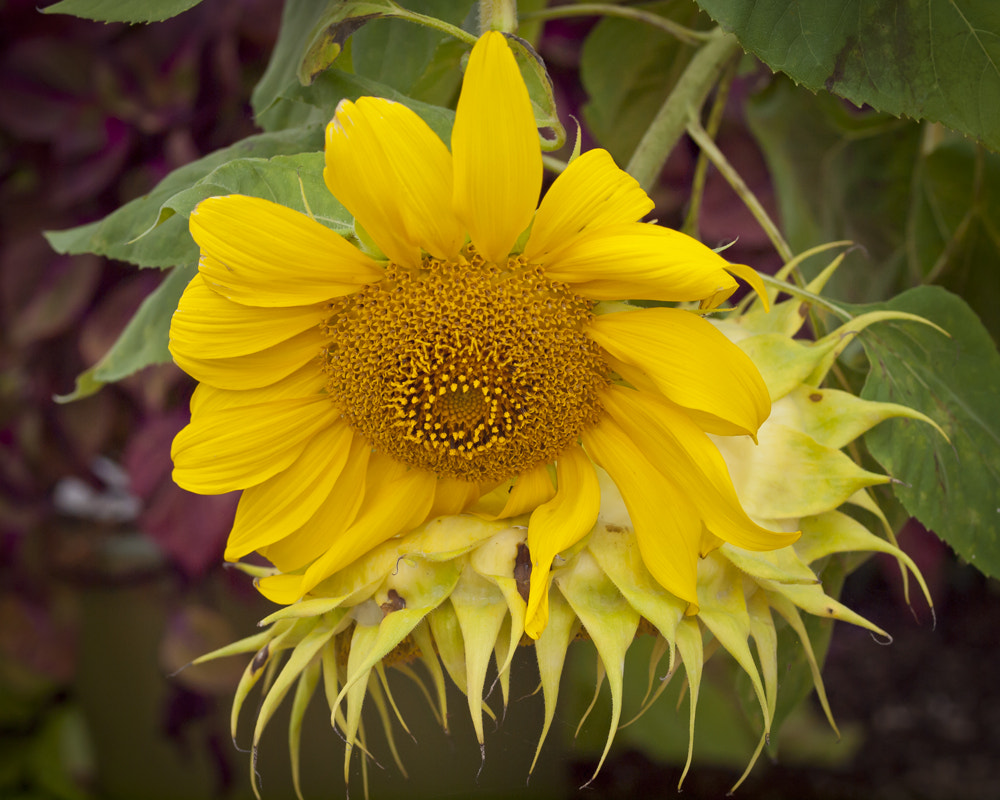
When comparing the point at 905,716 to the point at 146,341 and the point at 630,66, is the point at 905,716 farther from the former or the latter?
the point at 146,341

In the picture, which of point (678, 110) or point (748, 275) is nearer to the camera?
point (748, 275)

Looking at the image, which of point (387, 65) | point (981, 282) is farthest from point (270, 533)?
point (981, 282)

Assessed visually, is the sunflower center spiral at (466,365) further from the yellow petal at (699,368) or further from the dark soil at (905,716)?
the dark soil at (905,716)

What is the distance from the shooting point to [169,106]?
41.0 inches

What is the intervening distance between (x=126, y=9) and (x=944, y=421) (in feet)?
1.39

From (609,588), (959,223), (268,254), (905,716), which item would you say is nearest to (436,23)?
(268,254)

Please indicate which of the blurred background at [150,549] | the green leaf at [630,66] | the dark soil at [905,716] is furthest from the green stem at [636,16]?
the dark soil at [905,716]

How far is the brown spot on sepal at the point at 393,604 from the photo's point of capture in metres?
0.36

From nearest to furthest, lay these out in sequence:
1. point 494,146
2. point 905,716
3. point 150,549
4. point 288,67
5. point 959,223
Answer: point 494,146
point 288,67
point 959,223
point 150,549
point 905,716

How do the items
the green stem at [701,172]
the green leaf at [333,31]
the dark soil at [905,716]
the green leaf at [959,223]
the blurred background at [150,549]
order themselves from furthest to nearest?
1. the dark soil at [905,716]
2. the blurred background at [150,549]
3. the green leaf at [959,223]
4. the green stem at [701,172]
5. the green leaf at [333,31]

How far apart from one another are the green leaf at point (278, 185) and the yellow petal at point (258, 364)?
0.05 m

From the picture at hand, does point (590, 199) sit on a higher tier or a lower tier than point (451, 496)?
higher

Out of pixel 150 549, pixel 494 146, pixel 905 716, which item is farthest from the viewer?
pixel 905 716

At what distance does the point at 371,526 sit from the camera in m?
0.37
